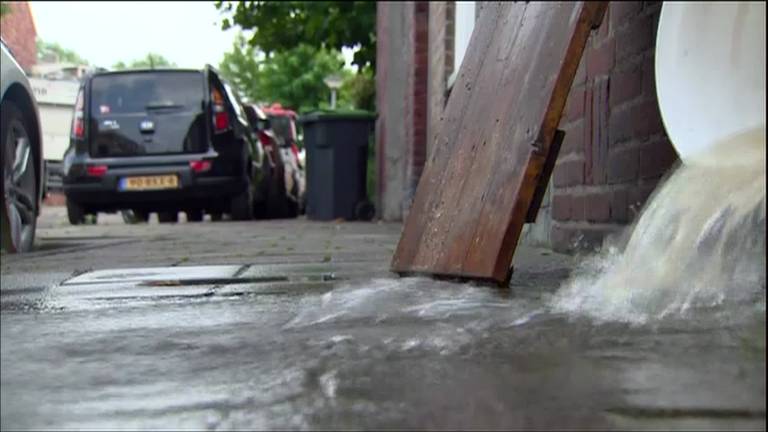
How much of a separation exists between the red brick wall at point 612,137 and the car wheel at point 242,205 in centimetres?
723

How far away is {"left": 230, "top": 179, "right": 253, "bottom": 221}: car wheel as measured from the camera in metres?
11.0

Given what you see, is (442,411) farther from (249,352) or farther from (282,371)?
(249,352)

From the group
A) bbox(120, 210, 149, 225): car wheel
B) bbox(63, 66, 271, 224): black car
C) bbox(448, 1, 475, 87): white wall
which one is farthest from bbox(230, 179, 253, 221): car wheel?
bbox(448, 1, 475, 87): white wall

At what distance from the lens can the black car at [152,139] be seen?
10.0 metres

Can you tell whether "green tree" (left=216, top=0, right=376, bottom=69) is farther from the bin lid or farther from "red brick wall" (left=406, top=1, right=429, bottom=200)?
"red brick wall" (left=406, top=1, right=429, bottom=200)

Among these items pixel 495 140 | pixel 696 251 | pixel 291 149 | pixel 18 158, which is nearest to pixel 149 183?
pixel 18 158

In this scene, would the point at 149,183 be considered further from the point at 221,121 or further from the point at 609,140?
the point at 609,140

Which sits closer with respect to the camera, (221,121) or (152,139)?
(152,139)

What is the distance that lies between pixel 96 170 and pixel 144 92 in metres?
0.99

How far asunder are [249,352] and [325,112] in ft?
32.4

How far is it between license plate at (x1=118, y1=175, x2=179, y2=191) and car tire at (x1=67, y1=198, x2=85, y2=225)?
2.76 feet

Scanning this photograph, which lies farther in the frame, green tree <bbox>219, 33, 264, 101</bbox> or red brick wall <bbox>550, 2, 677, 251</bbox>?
green tree <bbox>219, 33, 264, 101</bbox>

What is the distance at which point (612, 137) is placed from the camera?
3.39m

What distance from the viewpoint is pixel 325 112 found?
450 inches
